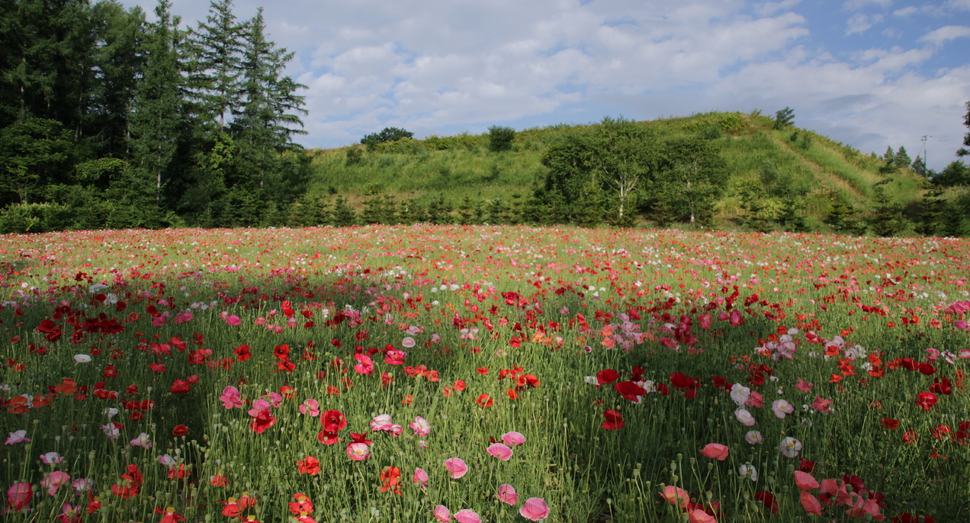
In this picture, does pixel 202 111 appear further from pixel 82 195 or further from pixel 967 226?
pixel 967 226

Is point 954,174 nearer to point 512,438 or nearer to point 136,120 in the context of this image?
point 512,438

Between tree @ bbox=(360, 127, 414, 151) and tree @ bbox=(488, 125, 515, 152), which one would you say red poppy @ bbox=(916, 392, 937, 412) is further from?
tree @ bbox=(360, 127, 414, 151)

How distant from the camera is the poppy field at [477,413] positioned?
140 centimetres

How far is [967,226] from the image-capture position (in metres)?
16.5

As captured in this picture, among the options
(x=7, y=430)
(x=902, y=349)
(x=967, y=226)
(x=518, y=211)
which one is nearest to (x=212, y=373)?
(x=7, y=430)

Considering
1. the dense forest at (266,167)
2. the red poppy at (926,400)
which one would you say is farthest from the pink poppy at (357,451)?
the dense forest at (266,167)

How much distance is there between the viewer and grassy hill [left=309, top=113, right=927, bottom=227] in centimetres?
2277

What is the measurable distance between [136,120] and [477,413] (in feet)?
92.2

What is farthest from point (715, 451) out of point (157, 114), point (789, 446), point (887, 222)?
point (157, 114)

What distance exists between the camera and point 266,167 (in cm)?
2797

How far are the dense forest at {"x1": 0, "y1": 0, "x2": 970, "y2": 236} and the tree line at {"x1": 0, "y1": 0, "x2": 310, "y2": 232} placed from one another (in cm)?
10

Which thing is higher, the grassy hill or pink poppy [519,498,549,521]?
the grassy hill

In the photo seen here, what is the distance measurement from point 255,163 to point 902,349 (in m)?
Answer: 30.2

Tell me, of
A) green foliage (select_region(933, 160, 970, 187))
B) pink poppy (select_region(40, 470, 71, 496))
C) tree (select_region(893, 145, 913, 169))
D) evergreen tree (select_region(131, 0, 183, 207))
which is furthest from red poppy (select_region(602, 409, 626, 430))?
tree (select_region(893, 145, 913, 169))
